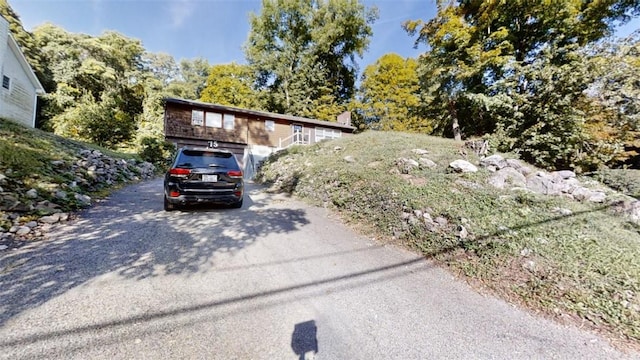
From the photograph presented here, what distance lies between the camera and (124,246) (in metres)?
3.59

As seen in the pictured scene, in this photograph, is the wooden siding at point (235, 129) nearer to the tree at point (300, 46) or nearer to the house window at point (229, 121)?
the house window at point (229, 121)

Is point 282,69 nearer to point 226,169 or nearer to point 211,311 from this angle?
point 226,169

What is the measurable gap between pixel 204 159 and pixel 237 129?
13955mm

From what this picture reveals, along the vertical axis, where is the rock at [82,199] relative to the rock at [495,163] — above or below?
below

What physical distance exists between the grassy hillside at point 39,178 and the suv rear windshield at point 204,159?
7.21 ft

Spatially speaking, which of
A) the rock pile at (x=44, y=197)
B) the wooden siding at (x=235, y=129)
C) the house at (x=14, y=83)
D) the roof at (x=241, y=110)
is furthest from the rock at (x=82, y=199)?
the roof at (x=241, y=110)

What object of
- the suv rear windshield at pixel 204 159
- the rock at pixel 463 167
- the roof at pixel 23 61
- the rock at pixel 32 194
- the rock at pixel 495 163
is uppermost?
the roof at pixel 23 61

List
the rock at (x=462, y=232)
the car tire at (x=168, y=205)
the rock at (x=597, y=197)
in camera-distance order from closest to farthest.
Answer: the rock at (x=462, y=232) < the rock at (x=597, y=197) < the car tire at (x=168, y=205)

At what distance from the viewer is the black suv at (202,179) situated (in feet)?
17.3

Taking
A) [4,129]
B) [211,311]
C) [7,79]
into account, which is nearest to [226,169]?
[211,311]

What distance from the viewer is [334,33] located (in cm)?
2655

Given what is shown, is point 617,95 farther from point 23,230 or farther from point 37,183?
point 37,183

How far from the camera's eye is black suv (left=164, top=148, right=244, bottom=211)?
5258 mm

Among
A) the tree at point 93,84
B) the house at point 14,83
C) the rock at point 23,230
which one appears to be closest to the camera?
the rock at point 23,230
